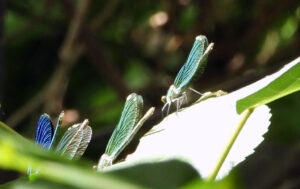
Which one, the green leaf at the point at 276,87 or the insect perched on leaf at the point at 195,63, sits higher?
the insect perched on leaf at the point at 195,63

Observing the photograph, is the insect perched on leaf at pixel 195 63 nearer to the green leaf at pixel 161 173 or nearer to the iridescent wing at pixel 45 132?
the iridescent wing at pixel 45 132

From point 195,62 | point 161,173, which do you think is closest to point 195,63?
point 195,62

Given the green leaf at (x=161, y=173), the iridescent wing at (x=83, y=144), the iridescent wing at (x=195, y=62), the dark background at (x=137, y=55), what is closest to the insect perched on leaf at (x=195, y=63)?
the iridescent wing at (x=195, y=62)

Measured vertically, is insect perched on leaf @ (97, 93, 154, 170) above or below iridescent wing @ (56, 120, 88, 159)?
above

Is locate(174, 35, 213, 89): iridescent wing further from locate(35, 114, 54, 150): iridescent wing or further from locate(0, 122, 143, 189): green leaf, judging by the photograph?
locate(0, 122, 143, 189): green leaf

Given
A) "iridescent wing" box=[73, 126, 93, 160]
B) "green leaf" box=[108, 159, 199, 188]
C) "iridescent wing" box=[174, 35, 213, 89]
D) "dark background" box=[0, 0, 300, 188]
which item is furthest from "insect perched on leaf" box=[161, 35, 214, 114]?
"dark background" box=[0, 0, 300, 188]

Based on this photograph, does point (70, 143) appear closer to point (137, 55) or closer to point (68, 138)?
point (68, 138)
